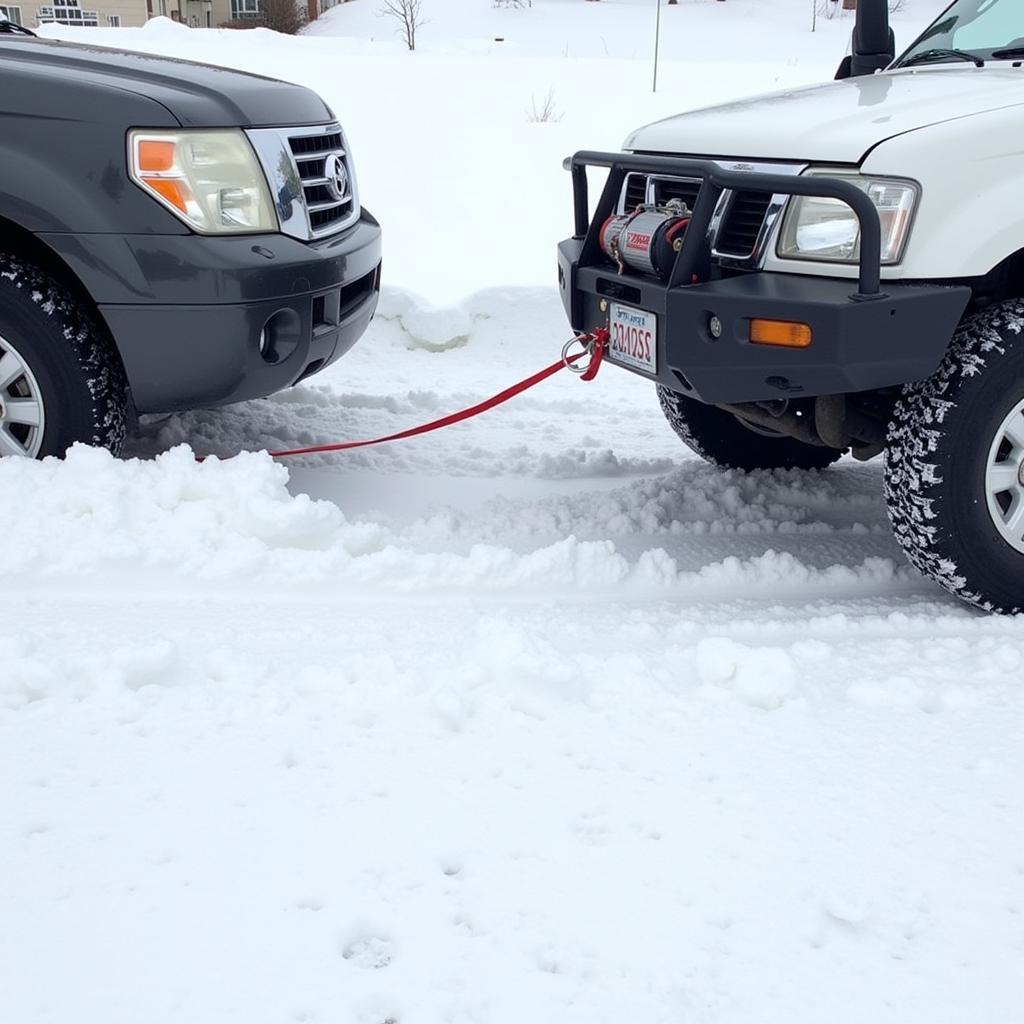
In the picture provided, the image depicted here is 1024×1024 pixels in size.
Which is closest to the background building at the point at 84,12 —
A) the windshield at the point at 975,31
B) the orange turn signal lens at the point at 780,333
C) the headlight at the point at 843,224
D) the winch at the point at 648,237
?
the windshield at the point at 975,31

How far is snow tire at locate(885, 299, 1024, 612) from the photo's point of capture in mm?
3182

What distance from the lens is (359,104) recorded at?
35.6ft

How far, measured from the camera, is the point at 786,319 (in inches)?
119

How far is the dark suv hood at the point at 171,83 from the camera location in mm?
3609

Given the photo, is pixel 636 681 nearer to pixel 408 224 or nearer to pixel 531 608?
pixel 531 608

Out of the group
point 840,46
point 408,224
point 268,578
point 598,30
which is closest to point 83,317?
point 268,578

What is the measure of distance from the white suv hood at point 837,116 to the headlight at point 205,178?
127 cm

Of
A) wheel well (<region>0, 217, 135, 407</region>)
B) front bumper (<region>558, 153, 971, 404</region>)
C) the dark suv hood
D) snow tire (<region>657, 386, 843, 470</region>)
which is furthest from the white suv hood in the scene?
wheel well (<region>0, 217, 135, 407</region>)

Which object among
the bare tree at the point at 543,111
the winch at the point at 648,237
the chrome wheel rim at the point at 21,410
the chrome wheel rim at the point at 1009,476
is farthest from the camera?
the bare tree at the point at 543,111

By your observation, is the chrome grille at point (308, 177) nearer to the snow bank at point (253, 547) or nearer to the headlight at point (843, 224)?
the snow bank at point (253, 547)

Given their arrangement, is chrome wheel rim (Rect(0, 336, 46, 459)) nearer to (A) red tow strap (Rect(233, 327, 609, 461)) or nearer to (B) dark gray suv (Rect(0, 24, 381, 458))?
(B) dark gray suv (Rect(0, 24, 381, 458))

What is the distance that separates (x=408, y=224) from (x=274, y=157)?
14.8 feet

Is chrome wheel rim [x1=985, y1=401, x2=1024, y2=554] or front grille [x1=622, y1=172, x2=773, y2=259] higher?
front grille [x1=622, y1=172, x2=773, y2=259]

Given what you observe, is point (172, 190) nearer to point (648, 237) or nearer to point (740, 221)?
point (648, 237)
